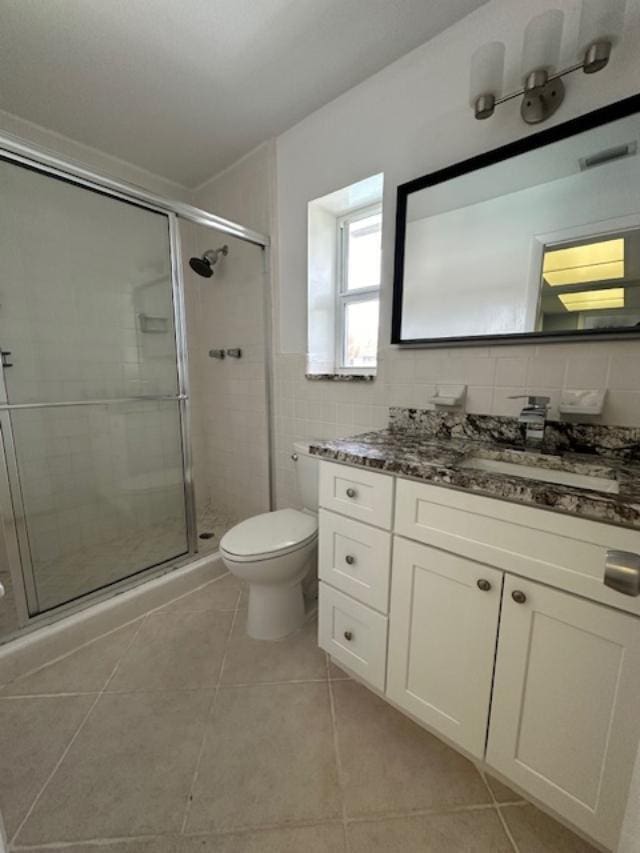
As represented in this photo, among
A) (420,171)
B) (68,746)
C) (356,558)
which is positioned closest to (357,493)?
(356,558)

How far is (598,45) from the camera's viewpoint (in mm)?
869

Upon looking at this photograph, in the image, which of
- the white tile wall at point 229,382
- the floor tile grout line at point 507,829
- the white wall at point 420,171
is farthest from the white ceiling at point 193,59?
the floor tile grout line at point 507,829

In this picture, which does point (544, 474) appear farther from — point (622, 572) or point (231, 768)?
point (231, 768)

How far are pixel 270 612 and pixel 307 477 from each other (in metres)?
0.59

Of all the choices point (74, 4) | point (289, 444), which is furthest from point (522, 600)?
point (74, 4)

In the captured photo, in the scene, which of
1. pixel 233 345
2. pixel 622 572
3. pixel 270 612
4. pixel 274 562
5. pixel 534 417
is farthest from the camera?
pixel 233 345

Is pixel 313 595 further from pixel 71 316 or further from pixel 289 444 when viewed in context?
pixel 71 316

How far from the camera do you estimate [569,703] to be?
0.75 metres

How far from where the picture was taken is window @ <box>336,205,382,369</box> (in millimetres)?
1726

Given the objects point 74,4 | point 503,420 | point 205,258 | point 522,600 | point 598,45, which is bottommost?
point 522,600

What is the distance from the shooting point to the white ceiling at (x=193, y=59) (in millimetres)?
1143

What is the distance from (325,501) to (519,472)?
2.00 ft

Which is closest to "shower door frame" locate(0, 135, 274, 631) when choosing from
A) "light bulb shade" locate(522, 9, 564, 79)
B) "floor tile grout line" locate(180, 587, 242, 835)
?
"floor tile grout line" locate(180, 587, 242, 835)

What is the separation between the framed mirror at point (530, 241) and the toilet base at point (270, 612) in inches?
46.4
